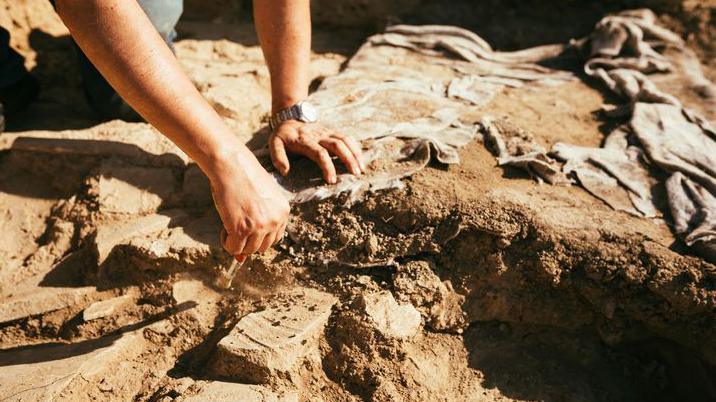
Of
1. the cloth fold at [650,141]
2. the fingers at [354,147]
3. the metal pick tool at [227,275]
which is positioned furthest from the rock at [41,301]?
the cloth fold at [650,141]

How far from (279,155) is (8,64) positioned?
1.32 m

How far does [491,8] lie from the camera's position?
10.8ft

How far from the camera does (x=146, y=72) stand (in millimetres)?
1390

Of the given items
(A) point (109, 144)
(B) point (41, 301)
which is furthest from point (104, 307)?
(A) point (109, 144)

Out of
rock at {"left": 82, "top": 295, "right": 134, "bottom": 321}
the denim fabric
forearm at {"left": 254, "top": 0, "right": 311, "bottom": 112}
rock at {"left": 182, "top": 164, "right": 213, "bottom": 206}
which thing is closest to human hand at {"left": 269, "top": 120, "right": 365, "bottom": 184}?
forearm at {"left": 254, "top": 0, "right": 311, "bottom": 112}

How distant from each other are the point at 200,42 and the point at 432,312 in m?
2.04

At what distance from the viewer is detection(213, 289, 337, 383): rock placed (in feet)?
5.16

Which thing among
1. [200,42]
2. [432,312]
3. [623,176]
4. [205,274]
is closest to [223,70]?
[200,42]

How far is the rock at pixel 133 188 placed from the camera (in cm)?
206

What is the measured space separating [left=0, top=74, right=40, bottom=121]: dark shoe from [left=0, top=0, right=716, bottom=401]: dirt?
55 centimetres

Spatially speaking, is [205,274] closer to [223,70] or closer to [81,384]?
[81,384]

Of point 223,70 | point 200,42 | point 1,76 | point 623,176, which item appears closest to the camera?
point 623,176

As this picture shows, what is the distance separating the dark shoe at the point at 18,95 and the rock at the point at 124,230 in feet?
2.66

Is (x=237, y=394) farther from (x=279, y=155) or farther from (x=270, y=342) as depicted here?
(x=279, y=155)
